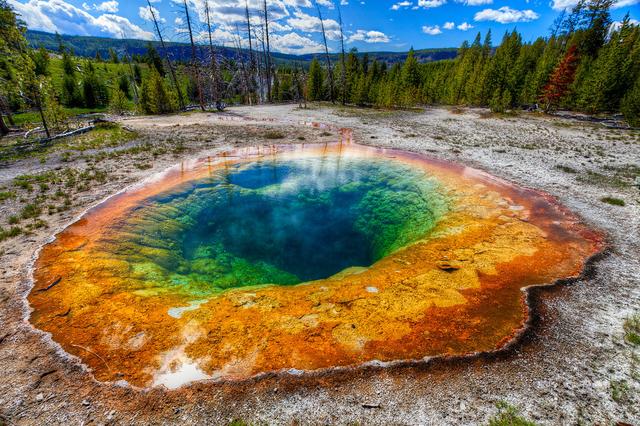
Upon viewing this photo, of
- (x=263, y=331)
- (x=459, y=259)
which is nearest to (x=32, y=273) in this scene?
(x=263, y=331)

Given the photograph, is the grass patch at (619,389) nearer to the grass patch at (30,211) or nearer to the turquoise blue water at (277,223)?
the turquoise blue water at (277,223)

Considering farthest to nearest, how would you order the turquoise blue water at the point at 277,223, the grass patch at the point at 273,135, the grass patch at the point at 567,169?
the grass patch at the point at 273,135 < the grass patch at the point at 567,169 < the turquoise blue water at the point at 277,223

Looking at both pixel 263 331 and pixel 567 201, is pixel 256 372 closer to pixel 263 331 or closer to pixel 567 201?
pixel 263 331

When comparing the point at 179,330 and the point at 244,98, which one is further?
the point at 244,98

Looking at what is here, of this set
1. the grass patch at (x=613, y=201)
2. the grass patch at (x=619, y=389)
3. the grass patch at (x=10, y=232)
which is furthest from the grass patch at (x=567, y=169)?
the grass patch at (x=10, y=232)

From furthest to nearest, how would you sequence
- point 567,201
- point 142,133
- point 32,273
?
point 142,133 < point 567,201 < point 32,273

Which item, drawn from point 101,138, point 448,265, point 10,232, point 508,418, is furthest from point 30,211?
point 508,418

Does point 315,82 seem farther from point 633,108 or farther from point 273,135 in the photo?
point 633,108
